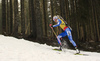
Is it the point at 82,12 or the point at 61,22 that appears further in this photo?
the point at 82,12

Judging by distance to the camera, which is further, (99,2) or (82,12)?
(99,2)

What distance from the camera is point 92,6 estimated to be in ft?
56.7

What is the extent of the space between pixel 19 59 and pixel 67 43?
25.4 feet

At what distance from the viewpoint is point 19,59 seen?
136 inches

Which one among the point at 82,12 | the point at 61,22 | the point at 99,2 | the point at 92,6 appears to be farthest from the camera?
the point at 92,6

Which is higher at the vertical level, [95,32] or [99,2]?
[99,2]

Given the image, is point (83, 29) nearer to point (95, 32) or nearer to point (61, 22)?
point (95, 32)

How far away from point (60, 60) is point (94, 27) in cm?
1539

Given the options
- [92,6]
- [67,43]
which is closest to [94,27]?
[92,6]

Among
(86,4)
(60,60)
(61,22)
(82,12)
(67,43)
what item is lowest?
(67,43)

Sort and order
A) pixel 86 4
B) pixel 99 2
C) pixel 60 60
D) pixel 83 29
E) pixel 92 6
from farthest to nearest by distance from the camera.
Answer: pixel 83 29
pixel 92 6
pixel 99 2
pixel 86 4
pixel 60 60

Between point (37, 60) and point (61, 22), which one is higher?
point (61, 22)

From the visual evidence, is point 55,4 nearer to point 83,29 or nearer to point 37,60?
point 83,29

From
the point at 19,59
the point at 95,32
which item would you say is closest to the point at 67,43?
the point at 19,59
